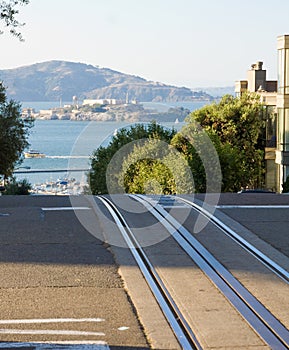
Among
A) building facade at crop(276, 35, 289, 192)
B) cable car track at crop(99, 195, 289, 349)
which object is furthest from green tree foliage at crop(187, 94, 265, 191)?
cable car track at crop(99, 195, 289, 349)

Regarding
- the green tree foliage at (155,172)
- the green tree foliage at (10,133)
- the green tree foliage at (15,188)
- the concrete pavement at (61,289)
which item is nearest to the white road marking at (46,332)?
the concrete pavement at (61,289)

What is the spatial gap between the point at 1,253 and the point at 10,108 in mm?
23914

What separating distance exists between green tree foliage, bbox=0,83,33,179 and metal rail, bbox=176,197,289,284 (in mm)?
18749

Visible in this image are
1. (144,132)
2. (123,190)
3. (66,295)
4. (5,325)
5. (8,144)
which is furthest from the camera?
(144,132)

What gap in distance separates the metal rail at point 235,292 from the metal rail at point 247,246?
59cm

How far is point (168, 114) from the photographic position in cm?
3991

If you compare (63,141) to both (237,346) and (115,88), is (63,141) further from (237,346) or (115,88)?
(237,346)

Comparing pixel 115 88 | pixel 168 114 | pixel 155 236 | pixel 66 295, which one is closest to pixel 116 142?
pixel 168 114

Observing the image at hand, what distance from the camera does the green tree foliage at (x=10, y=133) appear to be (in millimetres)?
32969

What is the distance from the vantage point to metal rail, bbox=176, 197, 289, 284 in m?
9.63

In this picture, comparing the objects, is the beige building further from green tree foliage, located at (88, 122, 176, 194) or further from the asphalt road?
the asphalt road

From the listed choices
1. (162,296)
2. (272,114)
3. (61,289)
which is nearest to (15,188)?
(272,114)

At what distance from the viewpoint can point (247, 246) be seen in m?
11.3

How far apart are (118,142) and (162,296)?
4334cm
